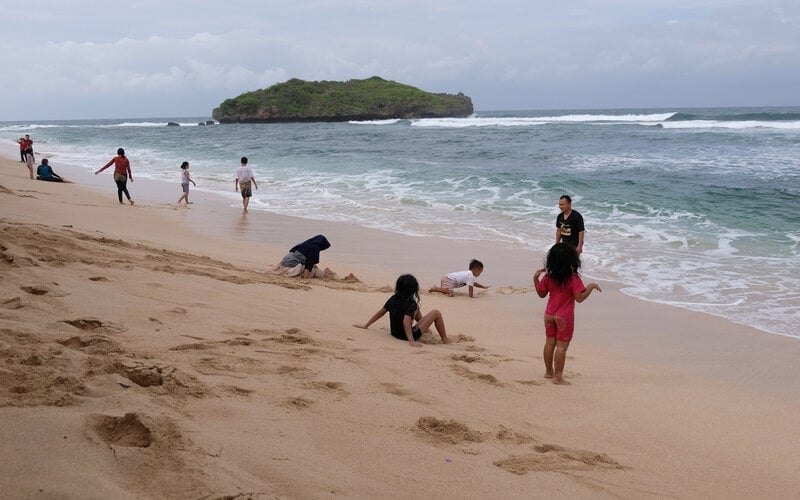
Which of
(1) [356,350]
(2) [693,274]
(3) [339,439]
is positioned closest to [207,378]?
(3) [339,439]

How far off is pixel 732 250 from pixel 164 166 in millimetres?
24753

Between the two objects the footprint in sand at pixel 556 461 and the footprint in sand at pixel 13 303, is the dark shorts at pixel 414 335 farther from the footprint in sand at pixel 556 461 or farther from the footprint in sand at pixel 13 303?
the footprint in sand at pixel 13 303

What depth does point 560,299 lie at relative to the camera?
5785 millimetres

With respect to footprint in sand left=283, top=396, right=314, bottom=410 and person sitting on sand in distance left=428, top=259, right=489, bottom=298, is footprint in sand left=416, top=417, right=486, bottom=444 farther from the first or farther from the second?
person sitting on sand in distance left=428, top=259, right=489, bottom=298

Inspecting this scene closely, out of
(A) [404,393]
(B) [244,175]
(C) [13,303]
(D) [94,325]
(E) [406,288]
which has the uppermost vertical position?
(B) [244,175]

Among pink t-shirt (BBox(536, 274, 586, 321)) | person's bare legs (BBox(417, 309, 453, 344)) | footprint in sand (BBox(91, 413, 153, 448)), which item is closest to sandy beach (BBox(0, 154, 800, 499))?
footprint in sand (BBox(91, 413, 153, 448))

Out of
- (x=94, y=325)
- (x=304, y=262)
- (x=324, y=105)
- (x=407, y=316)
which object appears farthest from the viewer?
(x=324, y=105)

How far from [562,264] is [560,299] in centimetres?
32

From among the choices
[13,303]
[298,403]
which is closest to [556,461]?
[298,403]

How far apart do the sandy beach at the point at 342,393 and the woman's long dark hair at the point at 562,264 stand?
0.89m

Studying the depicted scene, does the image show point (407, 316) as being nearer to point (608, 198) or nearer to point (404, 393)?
point (404, 393)

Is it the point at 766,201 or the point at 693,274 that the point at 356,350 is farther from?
the point at 766,201

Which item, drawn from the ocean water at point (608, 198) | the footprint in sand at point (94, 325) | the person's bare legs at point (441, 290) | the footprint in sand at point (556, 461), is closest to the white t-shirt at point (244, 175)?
the ocean water at point (608, 198)

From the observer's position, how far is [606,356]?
6711mm
